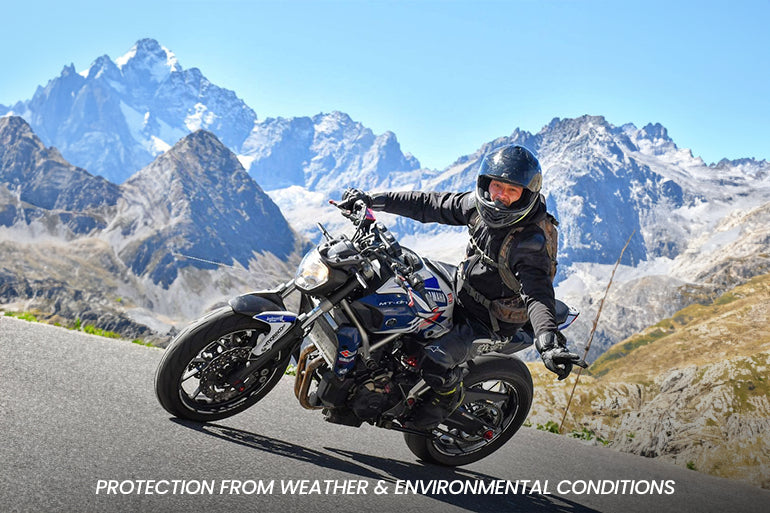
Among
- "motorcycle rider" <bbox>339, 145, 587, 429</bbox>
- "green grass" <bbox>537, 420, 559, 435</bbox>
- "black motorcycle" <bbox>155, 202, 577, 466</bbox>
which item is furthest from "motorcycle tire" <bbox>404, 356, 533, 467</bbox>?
"green grass" <bbox>537, 420, 559, 435</bbox>

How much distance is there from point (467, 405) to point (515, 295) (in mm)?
1269

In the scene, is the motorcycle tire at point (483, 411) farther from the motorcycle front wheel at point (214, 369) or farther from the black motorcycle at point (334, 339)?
the motorcycle front wheel at point (214, 369)

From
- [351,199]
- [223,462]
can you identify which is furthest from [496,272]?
[223,462]

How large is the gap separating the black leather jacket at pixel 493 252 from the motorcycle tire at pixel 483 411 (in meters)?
0.40

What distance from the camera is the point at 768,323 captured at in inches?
572

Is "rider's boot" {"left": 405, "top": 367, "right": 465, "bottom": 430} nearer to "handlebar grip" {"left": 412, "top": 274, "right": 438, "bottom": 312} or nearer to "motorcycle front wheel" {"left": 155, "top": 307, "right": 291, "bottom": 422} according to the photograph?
"handlebar grip" {"left": 412, "top": 274, "right": 438, "bottom": 312}

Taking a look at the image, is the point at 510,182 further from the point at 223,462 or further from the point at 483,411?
the point at 223,462

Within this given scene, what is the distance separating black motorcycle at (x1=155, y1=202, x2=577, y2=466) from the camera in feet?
16.8

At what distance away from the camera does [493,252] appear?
559 centimetres

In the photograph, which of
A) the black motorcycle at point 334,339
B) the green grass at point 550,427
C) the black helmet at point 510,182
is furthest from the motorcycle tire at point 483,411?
the green grass at point 550,427

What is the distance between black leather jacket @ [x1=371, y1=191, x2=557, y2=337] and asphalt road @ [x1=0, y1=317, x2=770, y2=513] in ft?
5.06

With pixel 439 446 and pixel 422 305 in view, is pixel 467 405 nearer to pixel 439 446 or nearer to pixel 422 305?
pixel 439 446

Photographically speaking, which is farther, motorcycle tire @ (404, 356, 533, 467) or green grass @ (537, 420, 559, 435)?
green grass @ (537, 420, 559, 435)

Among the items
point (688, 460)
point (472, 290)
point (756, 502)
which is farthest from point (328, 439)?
point (688, 460)
